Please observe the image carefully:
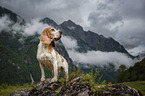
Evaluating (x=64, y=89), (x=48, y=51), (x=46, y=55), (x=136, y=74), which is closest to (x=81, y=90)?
(x=64, y=89)

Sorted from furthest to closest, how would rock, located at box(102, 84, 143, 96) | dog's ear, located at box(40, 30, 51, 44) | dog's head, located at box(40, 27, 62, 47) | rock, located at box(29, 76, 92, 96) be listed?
dog's head, located at box(40, 27, 62, 47)
dog's ear, located at box(40, 30, 51, 44)
rock, located at box(29, 76, 92, 96)
rock, located at box(102, 84, 143, 96)

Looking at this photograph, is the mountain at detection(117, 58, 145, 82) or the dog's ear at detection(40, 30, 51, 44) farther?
the mountain at detection(117, 58, 145, 82)

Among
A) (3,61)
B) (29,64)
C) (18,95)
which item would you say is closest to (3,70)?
(3,61)

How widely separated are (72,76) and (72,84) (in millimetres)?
953

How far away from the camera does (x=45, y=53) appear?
556cm

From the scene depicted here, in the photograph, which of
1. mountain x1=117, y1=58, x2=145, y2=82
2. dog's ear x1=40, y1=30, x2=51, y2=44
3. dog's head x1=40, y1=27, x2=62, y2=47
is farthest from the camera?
mountain x1=117, y1=58, x2=145, y2=82

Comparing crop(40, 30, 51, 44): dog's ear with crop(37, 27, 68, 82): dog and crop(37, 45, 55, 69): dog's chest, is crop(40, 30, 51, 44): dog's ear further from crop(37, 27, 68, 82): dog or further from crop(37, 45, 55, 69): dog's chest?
crop(37, 45, 55, 69): dog's chest

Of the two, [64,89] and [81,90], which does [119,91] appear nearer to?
[81,90]

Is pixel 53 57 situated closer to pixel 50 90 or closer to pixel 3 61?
pixel 50 90

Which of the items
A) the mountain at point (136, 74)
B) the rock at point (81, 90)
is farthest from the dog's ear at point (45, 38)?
the mountain at point (136, 74)

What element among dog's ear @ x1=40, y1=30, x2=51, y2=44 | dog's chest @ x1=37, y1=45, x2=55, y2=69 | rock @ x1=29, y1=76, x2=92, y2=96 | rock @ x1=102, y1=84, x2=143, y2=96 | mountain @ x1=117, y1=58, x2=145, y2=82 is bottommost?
mountain @ x1=117, y1=58, x2=145, y2=82

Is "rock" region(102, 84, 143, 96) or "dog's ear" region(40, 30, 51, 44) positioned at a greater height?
"dog's ear" region(40, 30, 51, 44)

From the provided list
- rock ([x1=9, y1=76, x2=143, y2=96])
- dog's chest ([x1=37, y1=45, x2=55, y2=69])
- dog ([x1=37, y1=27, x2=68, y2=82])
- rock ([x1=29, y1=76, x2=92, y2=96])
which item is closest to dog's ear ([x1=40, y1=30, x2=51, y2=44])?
dog ([x1=37, y1=27, x2=68, y2=82])

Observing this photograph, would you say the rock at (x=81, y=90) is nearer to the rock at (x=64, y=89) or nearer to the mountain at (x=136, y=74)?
the rock at (x=64, y=89)
